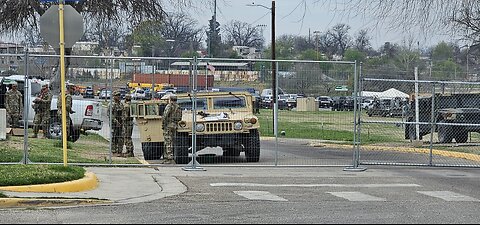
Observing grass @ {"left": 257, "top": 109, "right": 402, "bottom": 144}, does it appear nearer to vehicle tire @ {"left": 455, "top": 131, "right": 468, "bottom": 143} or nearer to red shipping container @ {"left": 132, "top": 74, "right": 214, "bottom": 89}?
red shipping container @ {"left": 132, "top": 74, "right": 214, "bottom": 89}

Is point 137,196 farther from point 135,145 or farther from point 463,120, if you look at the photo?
point 463,120

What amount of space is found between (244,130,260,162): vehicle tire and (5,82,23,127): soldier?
17.7ft

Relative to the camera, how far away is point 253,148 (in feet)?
63.5

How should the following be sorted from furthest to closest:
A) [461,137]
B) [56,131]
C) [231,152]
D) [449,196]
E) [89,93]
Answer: [461,137] → [56,131] → [231,152] → [89,93] → [449,196]

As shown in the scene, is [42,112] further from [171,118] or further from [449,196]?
[449,196]

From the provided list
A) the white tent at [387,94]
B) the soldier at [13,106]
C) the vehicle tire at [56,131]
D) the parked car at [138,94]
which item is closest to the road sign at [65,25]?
the parked car at [138,94]

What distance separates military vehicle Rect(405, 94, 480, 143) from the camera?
2425 cm

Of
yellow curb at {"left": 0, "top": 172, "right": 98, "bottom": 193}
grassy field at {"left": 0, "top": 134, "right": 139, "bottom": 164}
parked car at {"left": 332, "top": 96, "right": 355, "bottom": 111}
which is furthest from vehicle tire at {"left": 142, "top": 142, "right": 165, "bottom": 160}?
yellow curb at {"left": 0, "top": 172, "right": 98, "bottom": 193}

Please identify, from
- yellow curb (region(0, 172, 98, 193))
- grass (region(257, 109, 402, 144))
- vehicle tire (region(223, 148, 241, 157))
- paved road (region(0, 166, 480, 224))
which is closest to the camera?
paved road (region(0, 166, 480, 224))

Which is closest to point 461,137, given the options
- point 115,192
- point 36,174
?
point 115,192

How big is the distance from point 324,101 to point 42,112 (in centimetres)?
709

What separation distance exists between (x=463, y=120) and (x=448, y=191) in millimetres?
10231

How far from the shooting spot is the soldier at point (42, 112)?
19938 millimetres

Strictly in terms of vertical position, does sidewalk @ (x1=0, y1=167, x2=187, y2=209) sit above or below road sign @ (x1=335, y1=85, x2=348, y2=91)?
below
